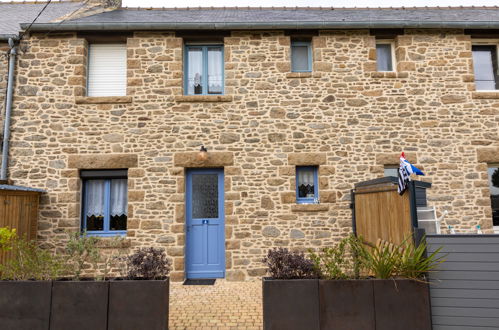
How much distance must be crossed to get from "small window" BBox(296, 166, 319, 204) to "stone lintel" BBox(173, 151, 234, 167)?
146 cm

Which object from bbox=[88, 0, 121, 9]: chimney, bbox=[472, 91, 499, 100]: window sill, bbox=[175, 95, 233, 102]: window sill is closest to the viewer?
bbox=[175, 95, 233, 102]: window sill

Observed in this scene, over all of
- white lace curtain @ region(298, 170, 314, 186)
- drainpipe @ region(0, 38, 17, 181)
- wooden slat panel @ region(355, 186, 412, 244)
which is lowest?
wooden slat panel @ region(355, 186, 412, 244)

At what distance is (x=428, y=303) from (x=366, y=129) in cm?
410

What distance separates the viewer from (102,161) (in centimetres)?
700

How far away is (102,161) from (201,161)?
6.59 feet

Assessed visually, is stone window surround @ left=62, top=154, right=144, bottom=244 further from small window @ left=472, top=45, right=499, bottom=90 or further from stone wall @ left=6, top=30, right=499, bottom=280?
small window @ left=472, top=45, right=499, bottom=90

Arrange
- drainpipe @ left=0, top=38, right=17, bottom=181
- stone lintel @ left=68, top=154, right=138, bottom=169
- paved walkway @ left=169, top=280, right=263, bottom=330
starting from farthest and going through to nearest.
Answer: stone lintel @ left=68, top=154, right=138, bottom=169 → drainpipe @ left=0, top=38, right=17, bottom=181 → paved walkway @ left=169, top=280, right=263, bottom=330

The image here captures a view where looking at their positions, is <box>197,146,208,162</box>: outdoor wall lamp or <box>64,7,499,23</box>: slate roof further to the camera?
<box>64,7,499,23</box>: slate roof

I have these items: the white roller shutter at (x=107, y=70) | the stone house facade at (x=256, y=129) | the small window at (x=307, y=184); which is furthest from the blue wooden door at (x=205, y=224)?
the white roller shutter at (x=107, y=70)

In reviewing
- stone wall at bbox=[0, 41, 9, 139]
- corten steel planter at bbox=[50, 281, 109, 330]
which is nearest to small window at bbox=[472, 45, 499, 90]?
corten steel planter at bbox=[50, 281, 109, 330]

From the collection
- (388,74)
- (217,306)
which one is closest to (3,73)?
(217,306)

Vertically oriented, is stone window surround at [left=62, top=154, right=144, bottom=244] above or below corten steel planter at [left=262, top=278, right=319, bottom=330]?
above

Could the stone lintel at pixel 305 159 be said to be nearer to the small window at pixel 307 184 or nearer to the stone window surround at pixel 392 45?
the small window at pixel 307 184

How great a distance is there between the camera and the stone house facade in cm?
691
